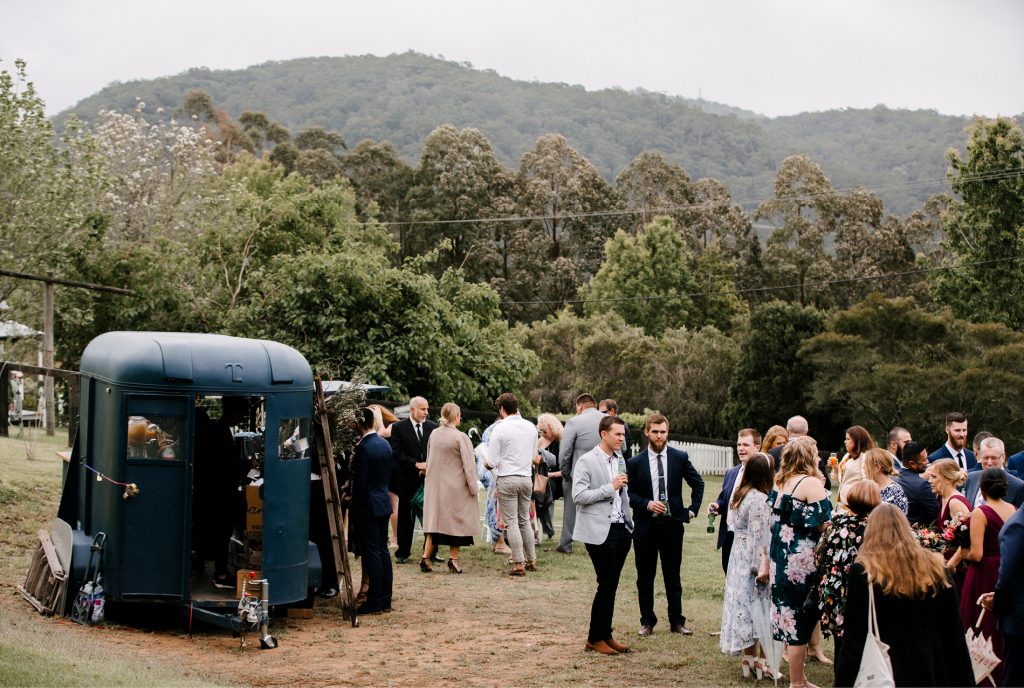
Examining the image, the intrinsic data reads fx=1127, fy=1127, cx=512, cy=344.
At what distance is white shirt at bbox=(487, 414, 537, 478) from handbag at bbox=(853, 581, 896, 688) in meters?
7.54

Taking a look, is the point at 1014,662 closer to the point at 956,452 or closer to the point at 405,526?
the point at 956,452

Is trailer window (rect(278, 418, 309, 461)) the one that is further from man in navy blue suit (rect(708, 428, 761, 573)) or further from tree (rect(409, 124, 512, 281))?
tree (rect(409, 124, 512, 281))

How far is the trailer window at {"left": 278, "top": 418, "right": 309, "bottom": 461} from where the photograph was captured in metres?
9.80

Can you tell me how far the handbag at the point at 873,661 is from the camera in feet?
17.7

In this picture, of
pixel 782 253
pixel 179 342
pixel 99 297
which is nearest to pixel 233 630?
pixel 179 342

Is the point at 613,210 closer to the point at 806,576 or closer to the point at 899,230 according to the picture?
the point at 899,230

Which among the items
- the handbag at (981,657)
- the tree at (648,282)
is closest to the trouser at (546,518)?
the handbag at (981,657)

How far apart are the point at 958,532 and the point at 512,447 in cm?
611

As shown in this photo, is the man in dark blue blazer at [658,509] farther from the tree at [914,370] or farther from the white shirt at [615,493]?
the tree at [914,370]

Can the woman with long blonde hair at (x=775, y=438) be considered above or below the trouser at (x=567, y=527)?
above

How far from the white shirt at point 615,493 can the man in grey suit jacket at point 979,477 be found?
107 inches

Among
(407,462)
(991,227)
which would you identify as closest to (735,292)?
(991,227)

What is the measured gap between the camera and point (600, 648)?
9.20 metres

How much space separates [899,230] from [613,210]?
17.5 metres
